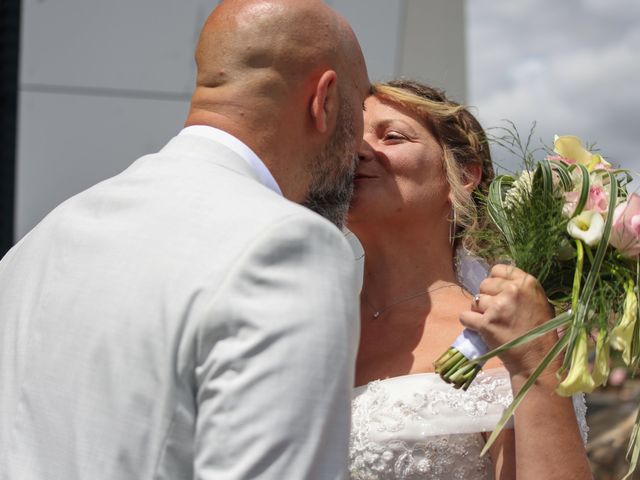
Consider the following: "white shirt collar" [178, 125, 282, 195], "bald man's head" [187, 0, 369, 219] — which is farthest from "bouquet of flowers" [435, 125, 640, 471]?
"white shirt collar" [178, 125, 282, 195]

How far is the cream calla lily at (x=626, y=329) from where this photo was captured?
6.59 ft

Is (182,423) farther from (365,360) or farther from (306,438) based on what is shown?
(365,360)

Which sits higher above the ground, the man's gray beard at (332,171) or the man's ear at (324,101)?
the man's ear at (324,101)

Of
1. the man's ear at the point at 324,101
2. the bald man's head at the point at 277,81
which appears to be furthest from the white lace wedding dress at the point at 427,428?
the man's ear at the point at 324,101

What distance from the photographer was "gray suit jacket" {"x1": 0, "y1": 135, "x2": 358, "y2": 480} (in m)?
1.37

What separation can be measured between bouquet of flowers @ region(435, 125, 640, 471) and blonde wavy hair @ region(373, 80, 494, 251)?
62 cm

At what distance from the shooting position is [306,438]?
138cm

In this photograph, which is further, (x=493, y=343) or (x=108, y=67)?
(x=108, y=67)

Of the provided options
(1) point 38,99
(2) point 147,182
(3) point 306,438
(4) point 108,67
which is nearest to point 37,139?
(1) point 38,99

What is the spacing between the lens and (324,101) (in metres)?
1.89

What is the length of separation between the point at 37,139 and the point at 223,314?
530 centimetres

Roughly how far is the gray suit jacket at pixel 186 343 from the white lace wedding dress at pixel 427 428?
3.81ft

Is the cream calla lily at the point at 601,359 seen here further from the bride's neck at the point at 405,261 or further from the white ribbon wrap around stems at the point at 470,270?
the bride's neck at the point at 405,261

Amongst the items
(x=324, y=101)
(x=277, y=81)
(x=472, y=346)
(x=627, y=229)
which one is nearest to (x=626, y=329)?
(x=627, y=229)
